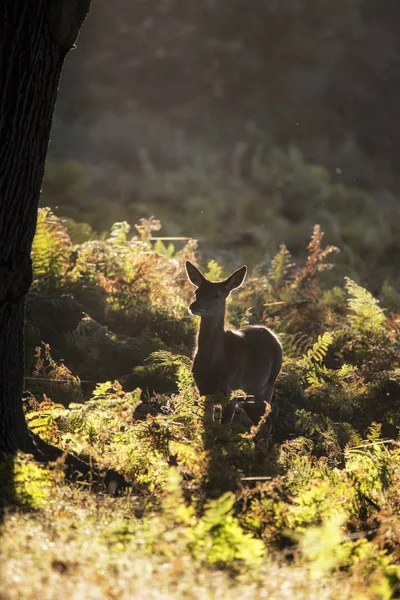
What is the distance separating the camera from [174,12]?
29.0 m

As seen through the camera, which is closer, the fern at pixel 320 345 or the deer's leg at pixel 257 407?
the deer's leg at pixel 257 407

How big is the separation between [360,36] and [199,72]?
5.98 metres

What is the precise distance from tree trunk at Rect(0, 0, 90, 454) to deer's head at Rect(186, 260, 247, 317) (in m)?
2.64

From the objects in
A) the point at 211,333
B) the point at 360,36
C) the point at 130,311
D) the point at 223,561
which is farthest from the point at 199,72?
the point at 223,561

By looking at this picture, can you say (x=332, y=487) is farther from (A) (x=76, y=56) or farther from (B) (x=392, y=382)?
(A) (x=76, y=56)

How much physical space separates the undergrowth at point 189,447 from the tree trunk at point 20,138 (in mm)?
718

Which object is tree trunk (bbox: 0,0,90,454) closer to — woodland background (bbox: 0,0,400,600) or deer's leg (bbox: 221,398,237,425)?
woodland background (bbox: 0,0,400,600)

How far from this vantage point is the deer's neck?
8258 mm

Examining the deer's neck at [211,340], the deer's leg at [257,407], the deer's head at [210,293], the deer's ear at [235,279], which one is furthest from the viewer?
the deer's leg at [257,407]

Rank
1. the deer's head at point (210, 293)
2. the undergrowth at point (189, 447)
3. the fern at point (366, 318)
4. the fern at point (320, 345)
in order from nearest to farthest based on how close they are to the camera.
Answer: the undergrowth at point (189, 447) < the deer's head at point (210, 293) < the fern at point (320, 345) < the fern at point (366, 318)

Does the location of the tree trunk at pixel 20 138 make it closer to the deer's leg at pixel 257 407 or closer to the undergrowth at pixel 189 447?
the undergrowth at pixel 189 447

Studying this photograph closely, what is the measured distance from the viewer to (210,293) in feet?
27.2

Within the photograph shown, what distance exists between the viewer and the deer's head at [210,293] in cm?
812

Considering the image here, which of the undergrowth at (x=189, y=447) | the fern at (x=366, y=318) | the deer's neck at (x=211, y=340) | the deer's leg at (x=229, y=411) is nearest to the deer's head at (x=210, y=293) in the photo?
the deer's neck at (x=211, y=340)
